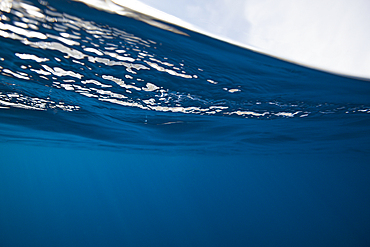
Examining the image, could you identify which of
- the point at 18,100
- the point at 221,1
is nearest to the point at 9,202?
the point at 18,100

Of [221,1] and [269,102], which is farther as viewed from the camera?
[269,102]

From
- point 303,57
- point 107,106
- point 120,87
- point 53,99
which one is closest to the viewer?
point 303,57

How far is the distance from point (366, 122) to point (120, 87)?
1358 cm

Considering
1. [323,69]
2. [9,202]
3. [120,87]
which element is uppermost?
[323,69]

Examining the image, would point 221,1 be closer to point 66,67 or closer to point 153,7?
point 153,7

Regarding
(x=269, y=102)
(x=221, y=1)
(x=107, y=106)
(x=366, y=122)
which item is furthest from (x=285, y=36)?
(x=366, y=122)

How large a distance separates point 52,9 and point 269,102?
8.21 meters

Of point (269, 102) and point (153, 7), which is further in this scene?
point (269, 102)

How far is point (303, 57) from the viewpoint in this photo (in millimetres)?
4617

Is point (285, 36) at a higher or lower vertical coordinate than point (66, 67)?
higher

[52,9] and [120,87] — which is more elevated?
[52,9]

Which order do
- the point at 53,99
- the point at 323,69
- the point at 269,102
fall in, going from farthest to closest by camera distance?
the point at 53,99
the point at 269,102
the point at 323,69

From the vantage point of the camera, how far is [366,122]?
39.9 feet

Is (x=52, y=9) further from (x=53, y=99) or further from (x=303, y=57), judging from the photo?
(x=53, y=99)
